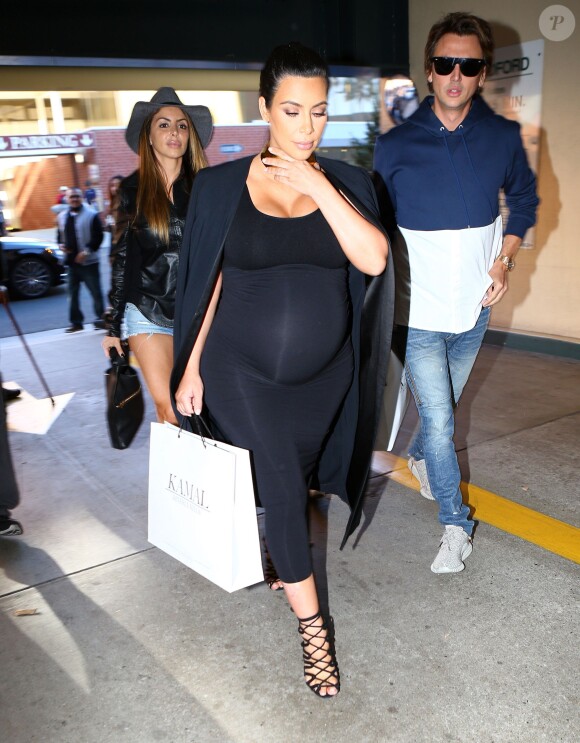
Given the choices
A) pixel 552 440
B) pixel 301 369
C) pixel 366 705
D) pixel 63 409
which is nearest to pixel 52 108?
pixel 63 409

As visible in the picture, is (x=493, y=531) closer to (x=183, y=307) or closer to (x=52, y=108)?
(x=183, y=307)

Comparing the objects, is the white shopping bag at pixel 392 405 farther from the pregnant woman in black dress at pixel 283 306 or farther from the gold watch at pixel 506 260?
the pregnant woman in black dress at pixel 283 306

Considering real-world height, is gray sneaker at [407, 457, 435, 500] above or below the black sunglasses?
below

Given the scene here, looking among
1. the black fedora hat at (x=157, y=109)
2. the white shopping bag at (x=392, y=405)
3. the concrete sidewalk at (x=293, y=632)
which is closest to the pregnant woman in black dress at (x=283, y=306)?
the concrete sidewalk at (x=293, y=632)

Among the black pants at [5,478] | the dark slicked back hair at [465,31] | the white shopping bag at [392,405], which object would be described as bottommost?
the black pants at [5,478]

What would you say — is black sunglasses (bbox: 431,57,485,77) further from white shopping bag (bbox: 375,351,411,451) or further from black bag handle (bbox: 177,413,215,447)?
black bag handle (bbox: 177,413,215,447)

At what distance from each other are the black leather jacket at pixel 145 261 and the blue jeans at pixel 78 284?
5.86 metres

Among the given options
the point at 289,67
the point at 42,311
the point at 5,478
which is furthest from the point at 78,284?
the point at 289,67

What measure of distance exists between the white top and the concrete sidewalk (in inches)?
42.5

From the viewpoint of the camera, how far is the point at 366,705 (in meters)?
2.33

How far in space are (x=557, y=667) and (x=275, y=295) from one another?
1608 millimetres

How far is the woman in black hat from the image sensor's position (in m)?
3.29

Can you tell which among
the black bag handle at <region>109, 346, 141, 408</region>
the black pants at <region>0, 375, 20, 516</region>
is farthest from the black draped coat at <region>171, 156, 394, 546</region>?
the black pants at <region>0, 375, 20, 516</region>

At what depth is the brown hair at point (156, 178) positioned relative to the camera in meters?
3.28
